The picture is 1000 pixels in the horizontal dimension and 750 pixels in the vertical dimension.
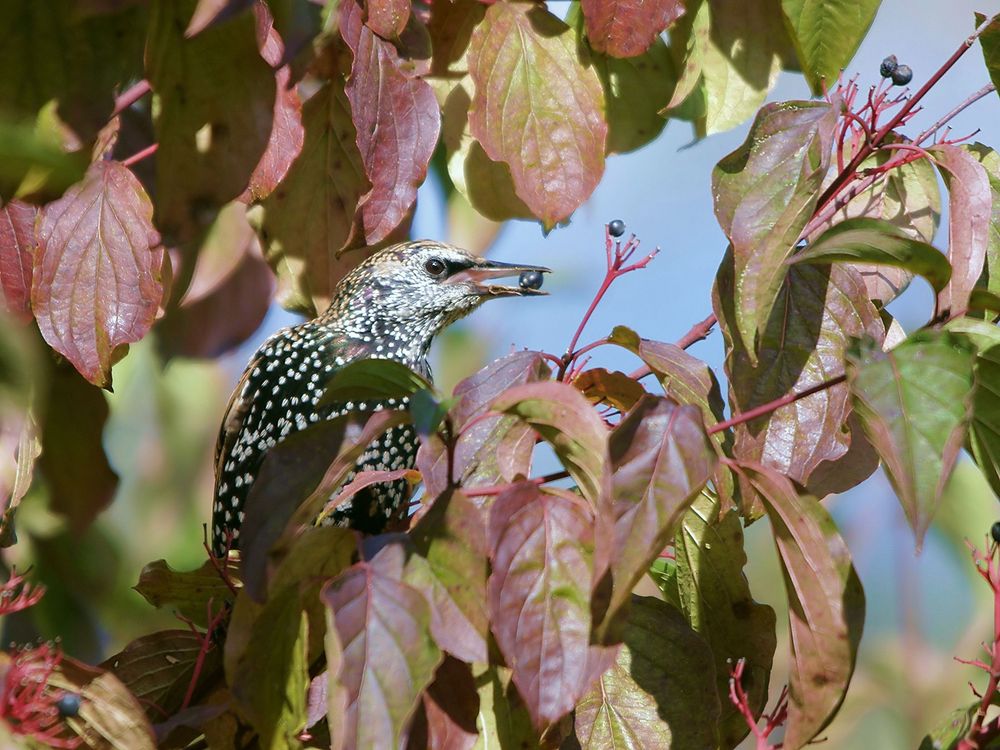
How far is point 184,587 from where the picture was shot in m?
2.30

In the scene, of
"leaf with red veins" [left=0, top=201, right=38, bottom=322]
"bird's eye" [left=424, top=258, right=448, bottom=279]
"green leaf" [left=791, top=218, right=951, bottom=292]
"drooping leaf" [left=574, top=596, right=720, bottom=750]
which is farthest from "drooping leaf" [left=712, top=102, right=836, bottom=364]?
"bird's eye" [left=424, top=258, right=448, bottom=279]

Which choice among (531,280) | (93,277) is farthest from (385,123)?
(531,280)

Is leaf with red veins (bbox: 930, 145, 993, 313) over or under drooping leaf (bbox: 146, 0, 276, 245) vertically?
under

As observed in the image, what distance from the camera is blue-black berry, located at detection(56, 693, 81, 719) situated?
1.77 metres

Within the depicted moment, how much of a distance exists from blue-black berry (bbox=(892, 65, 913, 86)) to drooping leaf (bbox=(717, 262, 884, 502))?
308 millimetres

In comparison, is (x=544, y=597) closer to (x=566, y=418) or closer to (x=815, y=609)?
(x=566, y=418)

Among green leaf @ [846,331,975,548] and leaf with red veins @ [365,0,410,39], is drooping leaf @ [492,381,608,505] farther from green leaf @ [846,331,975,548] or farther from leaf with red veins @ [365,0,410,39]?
leaf with red veins @ [365,0,410,39]

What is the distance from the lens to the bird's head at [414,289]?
3496 millimetres

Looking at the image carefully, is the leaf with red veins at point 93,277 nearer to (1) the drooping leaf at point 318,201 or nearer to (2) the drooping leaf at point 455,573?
(1) the drooping leaf at point 318,201

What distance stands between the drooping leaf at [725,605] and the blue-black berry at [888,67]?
74cm

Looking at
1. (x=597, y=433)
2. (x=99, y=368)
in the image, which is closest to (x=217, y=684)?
(x=99, y=368)

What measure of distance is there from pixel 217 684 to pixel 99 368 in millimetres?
587

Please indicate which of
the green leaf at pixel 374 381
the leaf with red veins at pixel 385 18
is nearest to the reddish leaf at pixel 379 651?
the green leaf at pixel 374 381

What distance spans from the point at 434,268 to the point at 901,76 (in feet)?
5.60
